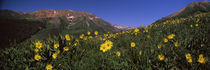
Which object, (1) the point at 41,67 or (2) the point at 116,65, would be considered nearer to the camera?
(2) the point at 116,65

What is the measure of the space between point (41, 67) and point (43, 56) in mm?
405

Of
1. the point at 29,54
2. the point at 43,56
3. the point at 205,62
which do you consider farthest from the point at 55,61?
the point at 205,62

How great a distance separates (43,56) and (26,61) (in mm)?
375

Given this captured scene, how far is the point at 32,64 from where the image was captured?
8.40 ft

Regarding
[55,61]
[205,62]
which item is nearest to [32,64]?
[55,61]

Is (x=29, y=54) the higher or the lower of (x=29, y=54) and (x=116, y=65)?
the higher

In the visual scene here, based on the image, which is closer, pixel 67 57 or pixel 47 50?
pixel 67 57

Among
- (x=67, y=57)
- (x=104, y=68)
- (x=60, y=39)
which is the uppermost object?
(x=60, y=39)

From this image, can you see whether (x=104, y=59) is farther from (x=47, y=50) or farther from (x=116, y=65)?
(x=47, y=50)

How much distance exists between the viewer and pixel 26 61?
2.60m

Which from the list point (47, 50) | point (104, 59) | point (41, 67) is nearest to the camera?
point (41, 67)

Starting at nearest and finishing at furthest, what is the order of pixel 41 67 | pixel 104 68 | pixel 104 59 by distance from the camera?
pixel 104 68
pixel 41 67
pixel 104 59

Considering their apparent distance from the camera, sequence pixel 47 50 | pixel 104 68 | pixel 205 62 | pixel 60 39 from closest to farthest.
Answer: pixel 205 62 → pixel 104 68 → pixel 47 50 → pixel 60 39

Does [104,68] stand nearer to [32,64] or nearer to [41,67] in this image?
[41,67]
